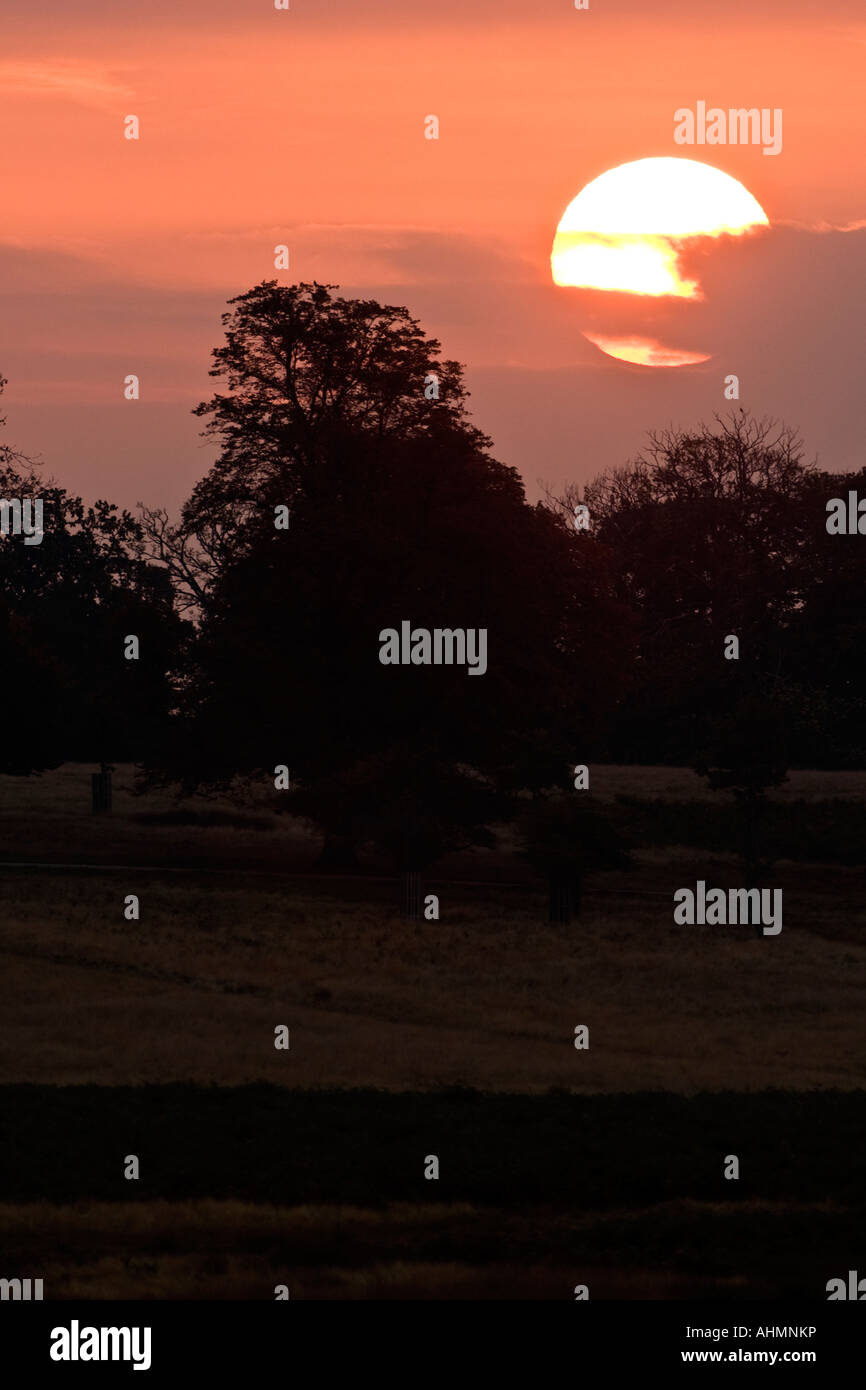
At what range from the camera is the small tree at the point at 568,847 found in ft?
163

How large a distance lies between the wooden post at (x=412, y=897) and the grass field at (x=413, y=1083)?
661mm

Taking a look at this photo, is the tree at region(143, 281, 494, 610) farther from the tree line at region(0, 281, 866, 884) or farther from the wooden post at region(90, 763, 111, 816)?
the wooden post at region(90, 763, 111, 816)

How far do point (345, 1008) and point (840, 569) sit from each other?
200 ft

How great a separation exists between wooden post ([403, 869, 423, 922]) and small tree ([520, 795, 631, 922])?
346cm

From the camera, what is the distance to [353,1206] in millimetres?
18062

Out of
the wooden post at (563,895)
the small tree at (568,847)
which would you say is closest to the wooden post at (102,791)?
the small tree at (568,847)

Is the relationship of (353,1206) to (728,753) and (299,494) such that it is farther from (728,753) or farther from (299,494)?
(728,753)

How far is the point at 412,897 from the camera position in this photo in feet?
161

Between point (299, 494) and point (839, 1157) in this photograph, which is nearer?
point (839, 1157)

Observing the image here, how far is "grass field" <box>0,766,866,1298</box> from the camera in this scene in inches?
632

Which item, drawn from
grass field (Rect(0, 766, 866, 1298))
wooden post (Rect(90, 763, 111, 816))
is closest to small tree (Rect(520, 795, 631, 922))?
grass field (Rect(0, 766, 866, 1298))

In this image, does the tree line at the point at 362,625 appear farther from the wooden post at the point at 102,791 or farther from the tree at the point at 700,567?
the tree at the point at 700,567
